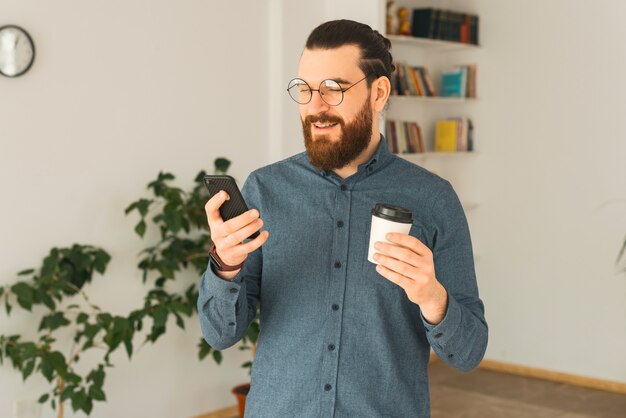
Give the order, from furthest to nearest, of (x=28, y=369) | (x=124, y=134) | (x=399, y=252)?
(x=124, y=134) < (x=28, y=369) < (x=399, y=252)

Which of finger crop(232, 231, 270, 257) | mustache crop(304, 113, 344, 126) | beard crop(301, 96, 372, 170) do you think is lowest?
finger crop(232, 231, 270, 257)

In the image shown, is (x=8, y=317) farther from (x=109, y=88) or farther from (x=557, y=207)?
(x=557, y=207)

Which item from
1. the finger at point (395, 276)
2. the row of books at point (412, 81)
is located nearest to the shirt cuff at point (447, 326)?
the finger at point (395, 276)

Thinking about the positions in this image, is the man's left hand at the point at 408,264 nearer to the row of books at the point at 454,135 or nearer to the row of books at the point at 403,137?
the row of books at the point at 403,137

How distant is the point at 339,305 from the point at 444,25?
14.3ft

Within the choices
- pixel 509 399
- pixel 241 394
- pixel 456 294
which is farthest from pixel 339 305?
pixel 509 399

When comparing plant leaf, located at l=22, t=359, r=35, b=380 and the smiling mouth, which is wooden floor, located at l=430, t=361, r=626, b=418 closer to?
plant leaf, located at l=22, t=359, r=35, b=380

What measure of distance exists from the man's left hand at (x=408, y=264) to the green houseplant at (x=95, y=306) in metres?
2.36

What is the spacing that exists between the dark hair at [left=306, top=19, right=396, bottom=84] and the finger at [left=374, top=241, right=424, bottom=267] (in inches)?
17.7

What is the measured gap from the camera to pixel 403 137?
553 centimetres

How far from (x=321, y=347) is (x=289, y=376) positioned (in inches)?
3.4

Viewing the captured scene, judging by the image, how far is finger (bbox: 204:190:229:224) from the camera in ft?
4.81

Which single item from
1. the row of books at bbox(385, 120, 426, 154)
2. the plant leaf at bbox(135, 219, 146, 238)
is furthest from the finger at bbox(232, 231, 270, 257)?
the row of books at bbox(385, 120, 426, 154)

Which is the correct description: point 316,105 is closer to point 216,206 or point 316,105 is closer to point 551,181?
point 216,206
